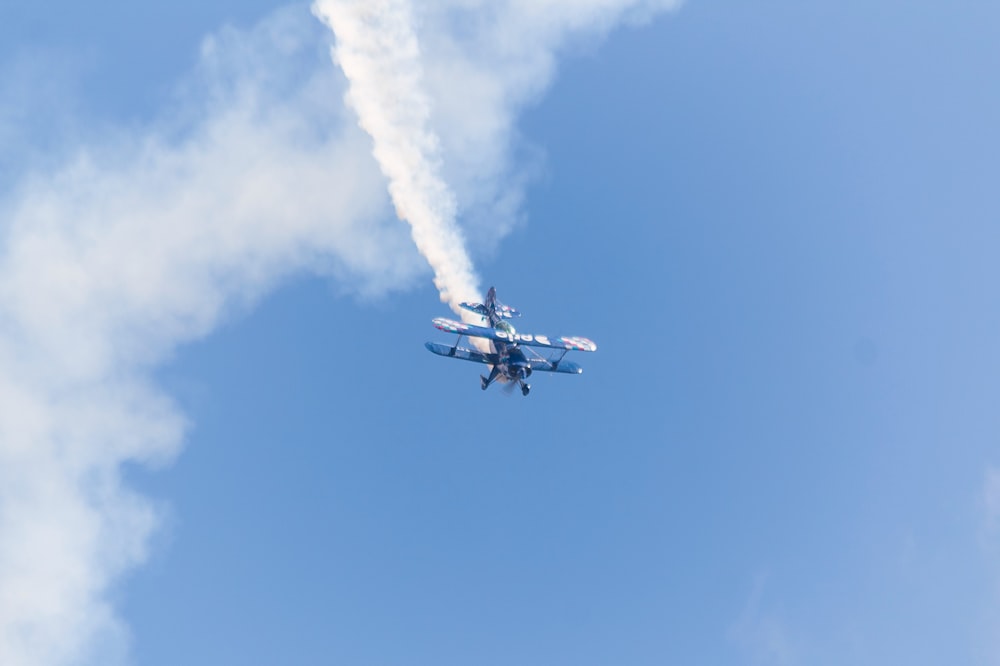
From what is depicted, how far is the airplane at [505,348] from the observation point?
3204 inches

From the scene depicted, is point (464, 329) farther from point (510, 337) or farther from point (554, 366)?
point (554, 366)

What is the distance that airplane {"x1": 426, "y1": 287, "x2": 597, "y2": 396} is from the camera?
267 feet

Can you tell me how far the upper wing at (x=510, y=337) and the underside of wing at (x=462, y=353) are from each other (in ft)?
9.24

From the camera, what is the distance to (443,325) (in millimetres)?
77562

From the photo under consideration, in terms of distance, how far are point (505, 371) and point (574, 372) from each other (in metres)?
8.33

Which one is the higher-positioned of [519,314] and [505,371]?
[519,314]

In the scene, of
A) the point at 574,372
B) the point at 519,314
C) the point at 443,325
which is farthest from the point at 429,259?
the point at 574,372

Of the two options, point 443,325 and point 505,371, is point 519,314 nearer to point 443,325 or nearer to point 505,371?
point 505,371

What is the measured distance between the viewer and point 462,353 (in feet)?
275

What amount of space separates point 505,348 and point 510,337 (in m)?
2.71

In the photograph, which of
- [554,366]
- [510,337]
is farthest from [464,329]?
[554,366]

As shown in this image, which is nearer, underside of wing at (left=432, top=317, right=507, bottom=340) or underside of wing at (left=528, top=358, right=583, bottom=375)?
underside of wing at (left=432, top=317, right=507, bottom=340)

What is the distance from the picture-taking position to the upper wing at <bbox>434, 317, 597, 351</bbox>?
3066 inches

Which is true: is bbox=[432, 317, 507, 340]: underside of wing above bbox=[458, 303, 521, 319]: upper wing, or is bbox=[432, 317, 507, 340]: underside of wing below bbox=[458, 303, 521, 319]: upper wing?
below
